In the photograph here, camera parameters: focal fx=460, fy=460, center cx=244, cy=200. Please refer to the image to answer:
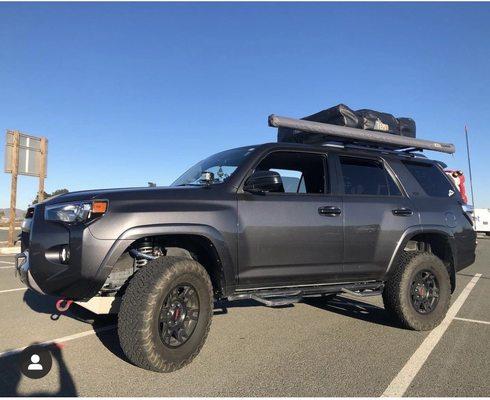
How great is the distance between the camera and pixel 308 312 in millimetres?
6121

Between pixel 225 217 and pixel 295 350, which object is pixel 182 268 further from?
pixel 295 350

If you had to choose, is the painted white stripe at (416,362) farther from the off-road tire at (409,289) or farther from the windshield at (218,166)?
the windshield at (218,166)

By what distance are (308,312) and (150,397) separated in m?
3.28

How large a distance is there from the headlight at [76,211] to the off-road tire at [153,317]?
0.60 meters

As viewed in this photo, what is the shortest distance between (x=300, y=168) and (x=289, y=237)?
125 centimetres

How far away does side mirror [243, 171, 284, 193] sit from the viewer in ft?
13.5

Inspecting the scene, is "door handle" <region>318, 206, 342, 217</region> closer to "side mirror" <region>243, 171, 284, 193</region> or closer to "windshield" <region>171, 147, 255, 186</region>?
"side mirror" <region>243, 171, 284, 193</region>

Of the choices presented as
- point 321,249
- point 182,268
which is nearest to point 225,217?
point 182,268

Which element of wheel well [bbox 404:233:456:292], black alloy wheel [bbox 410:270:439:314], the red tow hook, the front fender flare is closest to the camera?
the front fender flare

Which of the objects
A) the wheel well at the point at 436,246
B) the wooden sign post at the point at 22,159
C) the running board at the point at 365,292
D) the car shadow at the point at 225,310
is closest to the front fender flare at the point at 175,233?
the car shadow at the point at 225,310

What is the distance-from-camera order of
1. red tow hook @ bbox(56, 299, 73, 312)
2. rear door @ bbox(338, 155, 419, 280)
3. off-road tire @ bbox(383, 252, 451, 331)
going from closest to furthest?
red tow hook @ bbox(56, 299, 73, 312)
rear door @ bbox(338, 155, 419, 280)
off-road tire @ bbox(383, 252, 451, 331)

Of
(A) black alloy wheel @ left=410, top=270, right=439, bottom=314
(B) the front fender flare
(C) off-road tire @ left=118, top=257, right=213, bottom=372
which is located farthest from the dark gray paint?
(A) black alloy wheel @ left=410, top=270, right=439, bottom=314

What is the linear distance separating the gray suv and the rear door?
1 centimetres

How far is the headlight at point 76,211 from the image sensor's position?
142 inches
